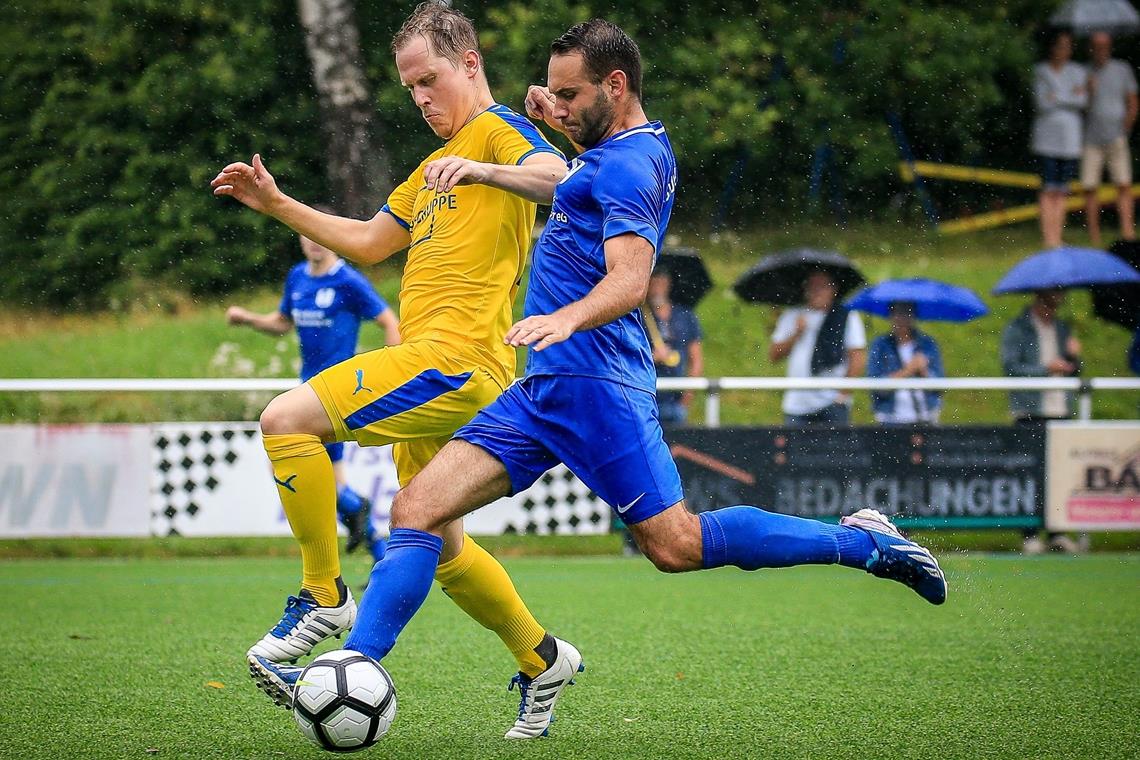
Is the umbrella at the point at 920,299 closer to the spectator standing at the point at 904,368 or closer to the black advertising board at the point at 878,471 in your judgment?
the spectator standing at the point at 904,368

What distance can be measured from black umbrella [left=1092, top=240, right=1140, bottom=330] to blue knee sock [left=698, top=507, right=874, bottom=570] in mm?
9289

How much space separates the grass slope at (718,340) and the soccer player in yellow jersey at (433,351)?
802 cm

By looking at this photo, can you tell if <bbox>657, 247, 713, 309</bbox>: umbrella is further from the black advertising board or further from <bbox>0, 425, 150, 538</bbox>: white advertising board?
<bbox>0, 425, 150, 538</bbox>: white advertising board

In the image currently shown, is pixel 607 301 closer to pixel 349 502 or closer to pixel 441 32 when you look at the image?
pixel 441 32

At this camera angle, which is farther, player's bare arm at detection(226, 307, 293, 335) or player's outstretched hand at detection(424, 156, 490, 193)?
player's bare arm at detection(226, 307, 293, 335)

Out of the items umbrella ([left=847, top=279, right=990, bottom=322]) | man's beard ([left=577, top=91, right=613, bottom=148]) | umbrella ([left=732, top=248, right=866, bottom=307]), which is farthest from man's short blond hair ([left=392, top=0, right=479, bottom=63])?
umbrella ([left=732, top=248, right=866, bottom=307])

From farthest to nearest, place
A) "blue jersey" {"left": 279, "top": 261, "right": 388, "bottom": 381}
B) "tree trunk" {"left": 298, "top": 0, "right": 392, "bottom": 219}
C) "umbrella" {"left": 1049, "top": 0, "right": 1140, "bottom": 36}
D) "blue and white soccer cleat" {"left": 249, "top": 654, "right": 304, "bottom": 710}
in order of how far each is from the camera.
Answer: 1. "umbrella" {"left": 1049, "top": 0, "right": 1140, "bottom": 36}
2. "tree trunk" {"left": 298, "top": 0, "right": 392, "bottom": 219}
3. "blue jersey" {"left": 279, "top": 261, "right": 388, "bottom": 381}
4. "blue and white soccer cleat" {"left": 249, "top": 654, "right": 304, "bottom": 710}

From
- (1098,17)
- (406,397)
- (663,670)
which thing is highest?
(1098,17)

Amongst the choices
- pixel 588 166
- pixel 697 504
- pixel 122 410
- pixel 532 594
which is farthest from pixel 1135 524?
pixel 122 410

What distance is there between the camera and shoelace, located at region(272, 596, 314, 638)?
14.0 feet

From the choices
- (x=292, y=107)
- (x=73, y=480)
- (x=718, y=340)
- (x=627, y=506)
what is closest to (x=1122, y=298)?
(x=718, y=340)

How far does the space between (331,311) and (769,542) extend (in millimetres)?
4847

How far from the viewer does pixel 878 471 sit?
31.8ft

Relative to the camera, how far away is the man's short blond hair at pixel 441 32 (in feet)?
14.7
